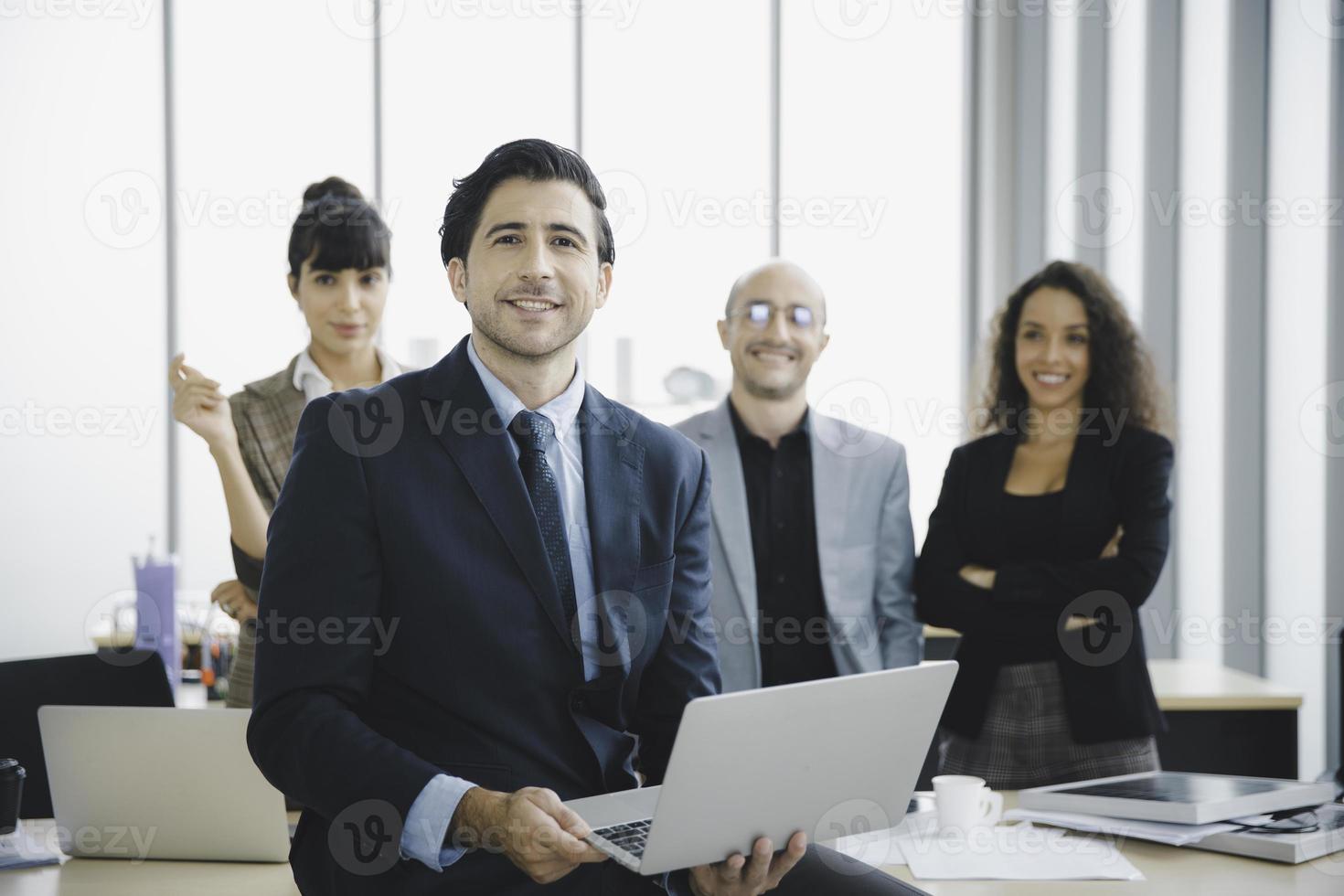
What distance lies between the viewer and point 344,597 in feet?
4.91

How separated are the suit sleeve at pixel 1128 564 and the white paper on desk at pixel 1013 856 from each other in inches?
28.0

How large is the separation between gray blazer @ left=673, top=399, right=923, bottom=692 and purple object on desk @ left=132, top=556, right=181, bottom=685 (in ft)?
5.73

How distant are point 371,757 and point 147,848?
0.51 meters

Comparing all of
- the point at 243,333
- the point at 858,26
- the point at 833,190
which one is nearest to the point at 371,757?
the point at 243,333

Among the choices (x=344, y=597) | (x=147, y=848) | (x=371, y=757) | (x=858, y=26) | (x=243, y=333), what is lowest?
(x=147, y=848)

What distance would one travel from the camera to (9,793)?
171 cm

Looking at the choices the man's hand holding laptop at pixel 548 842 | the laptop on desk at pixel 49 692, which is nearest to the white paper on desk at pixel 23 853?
the laptop on desk at pixel 49 692

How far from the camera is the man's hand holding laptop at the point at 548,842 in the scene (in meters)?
1.32

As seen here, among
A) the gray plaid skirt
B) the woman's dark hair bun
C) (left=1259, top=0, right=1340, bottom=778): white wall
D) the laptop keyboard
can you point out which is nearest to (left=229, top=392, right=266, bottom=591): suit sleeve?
the woman's dark hair bun

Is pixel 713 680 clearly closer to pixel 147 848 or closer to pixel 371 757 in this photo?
pixel 371 757

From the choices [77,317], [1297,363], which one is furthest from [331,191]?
[77,317]

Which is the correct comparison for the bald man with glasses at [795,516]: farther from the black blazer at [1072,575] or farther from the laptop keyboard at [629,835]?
the laptop keyboard at [629,835]

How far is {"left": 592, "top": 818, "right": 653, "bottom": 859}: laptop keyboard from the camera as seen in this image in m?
1.32

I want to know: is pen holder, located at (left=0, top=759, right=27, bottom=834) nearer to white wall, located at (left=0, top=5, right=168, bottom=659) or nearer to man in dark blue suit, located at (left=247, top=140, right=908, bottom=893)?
man in dark blue suit, located at (left=247, top=140, right=908, bottom=893)
